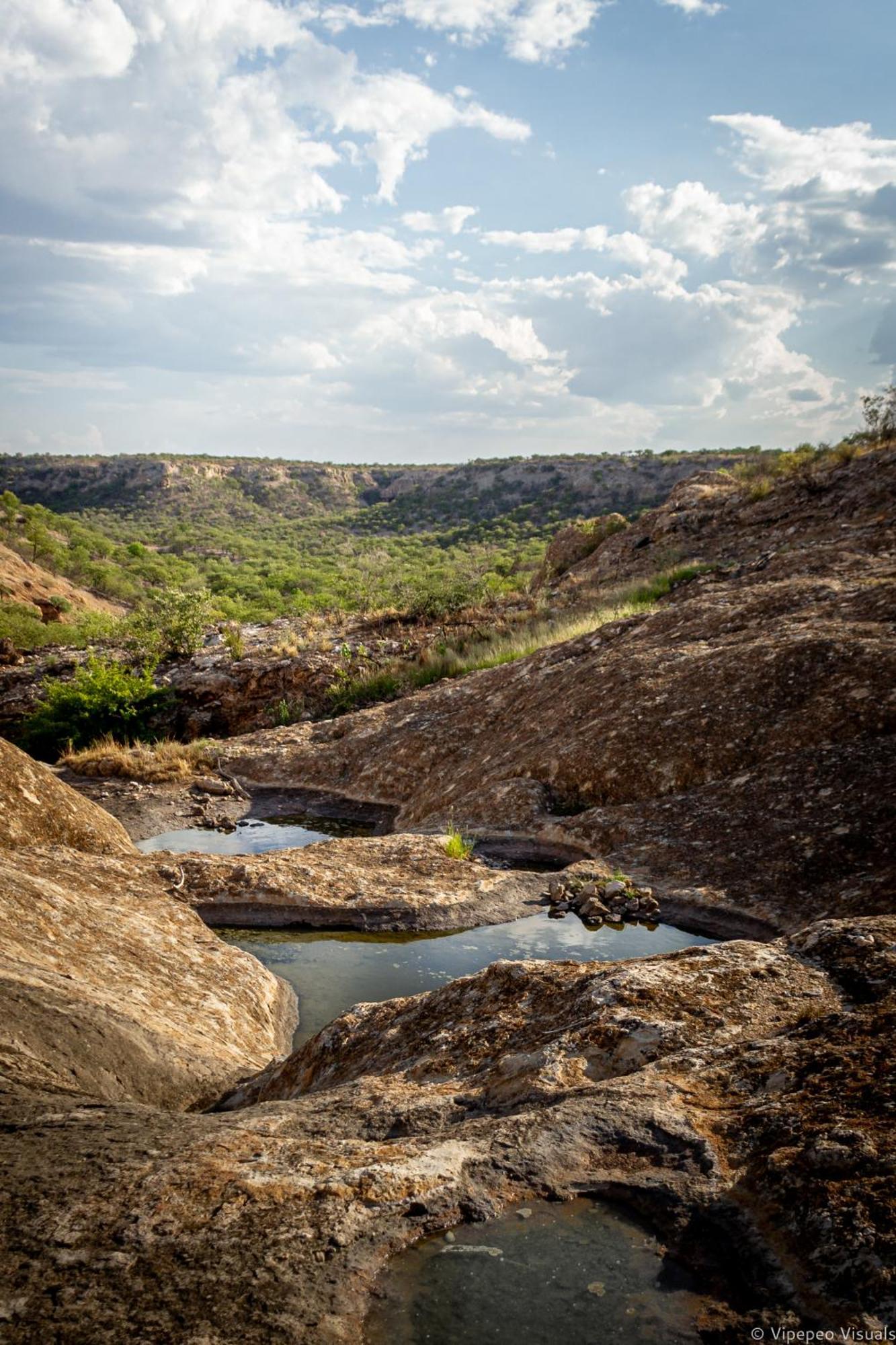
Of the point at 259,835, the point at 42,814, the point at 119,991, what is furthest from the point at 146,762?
the point at 119,991

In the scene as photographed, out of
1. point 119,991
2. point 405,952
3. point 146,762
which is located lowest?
point 146,762

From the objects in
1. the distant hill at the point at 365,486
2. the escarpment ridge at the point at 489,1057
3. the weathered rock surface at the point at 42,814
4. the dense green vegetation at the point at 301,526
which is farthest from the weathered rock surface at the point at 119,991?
the distant hill at the point at 365,486

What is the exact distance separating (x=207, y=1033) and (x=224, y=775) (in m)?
9.54

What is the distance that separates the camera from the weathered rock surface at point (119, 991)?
375 centimetres

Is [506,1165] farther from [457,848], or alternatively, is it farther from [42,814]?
[457,848]

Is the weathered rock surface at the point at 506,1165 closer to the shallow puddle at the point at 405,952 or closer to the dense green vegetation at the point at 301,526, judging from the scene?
the shallow puddle at the point at 405,952

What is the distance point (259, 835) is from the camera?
11516 millimetres

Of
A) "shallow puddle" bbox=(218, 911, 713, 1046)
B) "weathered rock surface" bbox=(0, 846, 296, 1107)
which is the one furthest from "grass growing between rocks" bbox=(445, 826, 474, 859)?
"weathered rock surface" bbox=(0, 846, 296, 1107)

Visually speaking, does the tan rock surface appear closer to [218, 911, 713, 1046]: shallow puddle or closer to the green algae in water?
[218, 911, 713, 1046]: shallow puddle

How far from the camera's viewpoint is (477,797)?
10.3m

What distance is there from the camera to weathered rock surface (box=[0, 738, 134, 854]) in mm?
6758

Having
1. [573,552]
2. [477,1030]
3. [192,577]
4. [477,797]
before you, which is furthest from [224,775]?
[192,577]

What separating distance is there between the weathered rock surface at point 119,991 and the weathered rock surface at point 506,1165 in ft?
2.99

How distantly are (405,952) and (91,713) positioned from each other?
1251cm
